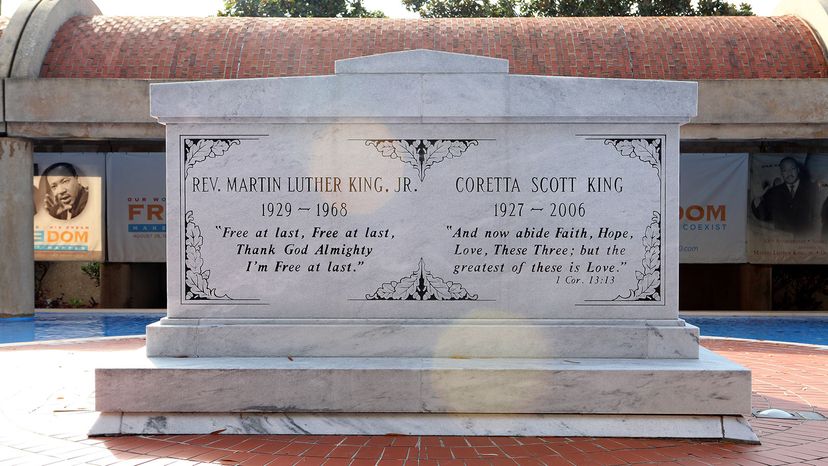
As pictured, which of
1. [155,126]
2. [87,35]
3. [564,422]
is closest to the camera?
[564,422]

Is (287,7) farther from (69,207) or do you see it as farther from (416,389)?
(416,389)

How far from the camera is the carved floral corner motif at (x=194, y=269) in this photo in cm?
566

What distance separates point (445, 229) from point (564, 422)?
1.63 metres

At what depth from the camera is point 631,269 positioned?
5602mm

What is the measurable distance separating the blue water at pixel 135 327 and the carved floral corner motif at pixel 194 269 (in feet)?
21.7

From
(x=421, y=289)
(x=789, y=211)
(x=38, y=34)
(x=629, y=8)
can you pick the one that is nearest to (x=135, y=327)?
(x=38, y=34)

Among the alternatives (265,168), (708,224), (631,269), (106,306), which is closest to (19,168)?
(106,306)

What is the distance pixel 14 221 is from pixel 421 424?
11657 mm

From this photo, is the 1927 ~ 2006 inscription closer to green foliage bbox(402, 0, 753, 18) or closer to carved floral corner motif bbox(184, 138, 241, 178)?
carved floral corner motif bbox(184, 138, 241, 178)

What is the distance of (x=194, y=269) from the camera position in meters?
5.66

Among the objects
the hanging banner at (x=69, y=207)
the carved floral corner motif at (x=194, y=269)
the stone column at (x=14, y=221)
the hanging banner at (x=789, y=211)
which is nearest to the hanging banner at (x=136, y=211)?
the hanging banner at (x=69, y=207)

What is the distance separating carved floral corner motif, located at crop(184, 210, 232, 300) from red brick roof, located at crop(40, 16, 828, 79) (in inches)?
339

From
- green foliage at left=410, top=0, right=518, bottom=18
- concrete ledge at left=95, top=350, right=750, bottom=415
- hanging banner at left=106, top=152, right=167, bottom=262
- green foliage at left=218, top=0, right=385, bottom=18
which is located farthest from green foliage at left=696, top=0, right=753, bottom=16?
concrete ledge at left=95, top=350, right=750, bottom=415

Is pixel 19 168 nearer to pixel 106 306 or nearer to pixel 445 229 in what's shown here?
pixel 106 306
